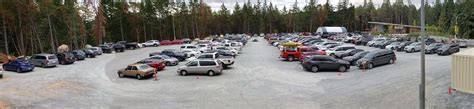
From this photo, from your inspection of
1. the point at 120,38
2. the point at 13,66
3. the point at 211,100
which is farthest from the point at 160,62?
the point at 120,38

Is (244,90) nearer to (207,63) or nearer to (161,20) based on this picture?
(207,63)

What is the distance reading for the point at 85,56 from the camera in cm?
5103

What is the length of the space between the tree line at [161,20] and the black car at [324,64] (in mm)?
14943

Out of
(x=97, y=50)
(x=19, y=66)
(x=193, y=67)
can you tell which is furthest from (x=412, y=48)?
(x=97, y=50)

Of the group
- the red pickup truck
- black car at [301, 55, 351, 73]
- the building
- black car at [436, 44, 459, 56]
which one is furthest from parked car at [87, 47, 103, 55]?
the building

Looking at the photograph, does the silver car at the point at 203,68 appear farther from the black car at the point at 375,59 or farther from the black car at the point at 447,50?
the black car at the point at 447,50

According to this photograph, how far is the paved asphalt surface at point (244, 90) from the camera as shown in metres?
19.9

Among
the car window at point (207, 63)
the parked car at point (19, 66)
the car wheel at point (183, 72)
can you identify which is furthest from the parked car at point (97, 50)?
the car window at point (207, 63)

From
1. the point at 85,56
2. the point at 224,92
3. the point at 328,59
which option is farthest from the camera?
the point at 85,56

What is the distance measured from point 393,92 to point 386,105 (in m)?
3.04

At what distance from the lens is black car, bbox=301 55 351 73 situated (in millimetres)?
31594

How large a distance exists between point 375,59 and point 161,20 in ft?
255

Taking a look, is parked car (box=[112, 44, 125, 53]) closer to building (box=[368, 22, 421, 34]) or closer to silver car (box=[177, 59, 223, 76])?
silver car (box=[177, 59, 223, 76])

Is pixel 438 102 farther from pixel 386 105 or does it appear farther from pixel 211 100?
pixel 211 100
